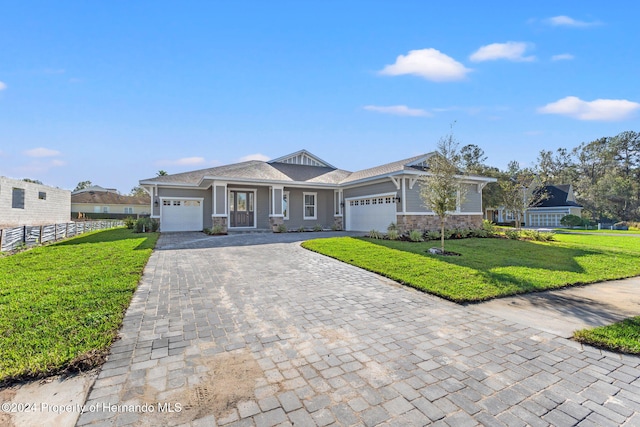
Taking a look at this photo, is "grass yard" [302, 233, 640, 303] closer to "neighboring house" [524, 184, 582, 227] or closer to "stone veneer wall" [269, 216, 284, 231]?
"stone veneer wall" [269, 216, 284, 231]

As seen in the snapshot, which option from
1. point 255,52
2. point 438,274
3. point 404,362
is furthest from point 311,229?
point 404,362

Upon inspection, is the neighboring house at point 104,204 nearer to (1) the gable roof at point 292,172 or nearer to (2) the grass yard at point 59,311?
(1) the gable roof at point 292,172

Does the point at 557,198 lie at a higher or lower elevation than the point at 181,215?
higher

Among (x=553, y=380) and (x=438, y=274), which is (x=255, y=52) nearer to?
(x=438, y=274)

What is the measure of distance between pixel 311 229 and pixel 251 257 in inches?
366

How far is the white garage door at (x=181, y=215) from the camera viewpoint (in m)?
17.1

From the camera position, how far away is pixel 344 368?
2.76 metres

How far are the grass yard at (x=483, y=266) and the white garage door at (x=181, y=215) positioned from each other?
32.2 feet

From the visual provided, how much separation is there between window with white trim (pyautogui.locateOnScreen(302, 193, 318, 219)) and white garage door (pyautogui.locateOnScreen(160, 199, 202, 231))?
6.36 meters

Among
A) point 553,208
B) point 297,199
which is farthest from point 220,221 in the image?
point 553,208

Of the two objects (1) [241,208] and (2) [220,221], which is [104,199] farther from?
(2) [220,221]

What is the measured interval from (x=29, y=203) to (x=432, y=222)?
26080 millimetres

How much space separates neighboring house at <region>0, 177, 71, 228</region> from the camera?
58.4ft

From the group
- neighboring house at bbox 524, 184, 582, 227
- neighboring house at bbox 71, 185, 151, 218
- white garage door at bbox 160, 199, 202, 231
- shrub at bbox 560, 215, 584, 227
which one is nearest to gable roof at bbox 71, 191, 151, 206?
neighboring house at bbox 71, 185, 151, 218
